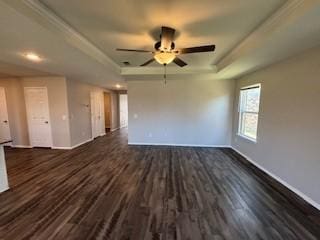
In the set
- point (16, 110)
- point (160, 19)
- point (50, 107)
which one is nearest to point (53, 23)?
point (160, 19)

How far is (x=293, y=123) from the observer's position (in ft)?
10.2

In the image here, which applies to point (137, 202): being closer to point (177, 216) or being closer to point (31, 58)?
point (177, 216)

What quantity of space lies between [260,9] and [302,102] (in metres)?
1.81

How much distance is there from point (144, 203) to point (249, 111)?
4021 mm

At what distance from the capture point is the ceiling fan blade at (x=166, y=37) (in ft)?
7.80

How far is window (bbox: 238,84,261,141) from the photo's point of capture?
15.1 ft

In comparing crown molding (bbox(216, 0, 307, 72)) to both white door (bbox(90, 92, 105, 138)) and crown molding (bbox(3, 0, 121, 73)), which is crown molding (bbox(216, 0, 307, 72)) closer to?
crown molding (bbox(3, 0, 121, 73))

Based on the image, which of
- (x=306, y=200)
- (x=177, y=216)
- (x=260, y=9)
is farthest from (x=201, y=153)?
(x=260, y=9)

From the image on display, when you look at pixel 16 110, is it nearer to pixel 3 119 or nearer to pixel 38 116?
pixel 3 119

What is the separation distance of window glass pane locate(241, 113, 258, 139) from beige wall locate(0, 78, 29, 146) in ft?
24.3

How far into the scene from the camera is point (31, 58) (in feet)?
11.0

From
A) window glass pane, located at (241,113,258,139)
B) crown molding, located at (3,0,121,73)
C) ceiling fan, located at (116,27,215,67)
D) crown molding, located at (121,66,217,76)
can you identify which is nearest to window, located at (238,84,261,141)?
window glass pane, located at (241,113,258,139)

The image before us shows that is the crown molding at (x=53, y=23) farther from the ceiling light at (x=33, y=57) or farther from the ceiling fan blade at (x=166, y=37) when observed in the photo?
the ceiling fan blade at (x=166, y=37)

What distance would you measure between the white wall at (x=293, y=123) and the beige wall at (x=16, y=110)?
7474 mm
